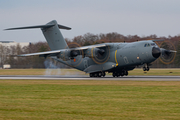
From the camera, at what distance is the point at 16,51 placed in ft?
300

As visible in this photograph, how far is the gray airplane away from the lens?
101ft

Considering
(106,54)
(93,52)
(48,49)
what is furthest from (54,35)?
(48,49)

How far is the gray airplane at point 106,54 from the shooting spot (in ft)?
101

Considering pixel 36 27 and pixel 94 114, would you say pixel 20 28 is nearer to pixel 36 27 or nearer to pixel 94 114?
pixel 36 27

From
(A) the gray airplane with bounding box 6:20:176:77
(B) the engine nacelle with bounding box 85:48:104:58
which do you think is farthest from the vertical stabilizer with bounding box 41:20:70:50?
(B) the engine nacelle with bounding box 85:48:104:58

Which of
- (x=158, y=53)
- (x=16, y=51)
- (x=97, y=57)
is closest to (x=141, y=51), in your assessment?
(x=158, y=53)

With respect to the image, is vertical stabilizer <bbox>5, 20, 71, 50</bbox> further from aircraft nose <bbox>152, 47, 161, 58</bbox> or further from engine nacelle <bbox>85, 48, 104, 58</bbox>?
aircraft nose <bbox>152, 47, 161, 58</bbox>

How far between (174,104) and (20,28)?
86.2 ft

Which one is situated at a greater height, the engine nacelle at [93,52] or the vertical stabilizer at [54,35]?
the vertical stabilizer at [54,35]

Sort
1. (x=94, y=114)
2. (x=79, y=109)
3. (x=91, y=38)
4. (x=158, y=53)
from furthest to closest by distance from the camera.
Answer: (x=91, y=38), (x=158, y=53), (x=79, y=109), (x=94, y=114)

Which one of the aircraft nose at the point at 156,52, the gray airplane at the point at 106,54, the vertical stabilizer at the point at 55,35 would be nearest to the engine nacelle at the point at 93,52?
the gray airplane at the point at 106,54

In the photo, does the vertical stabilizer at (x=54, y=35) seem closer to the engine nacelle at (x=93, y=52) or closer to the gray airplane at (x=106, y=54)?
the gray airplane at (x=106, y=54)

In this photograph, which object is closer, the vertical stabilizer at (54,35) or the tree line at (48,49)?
the vertical stabilizer at (54,35)

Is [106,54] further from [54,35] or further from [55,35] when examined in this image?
[54,35]
